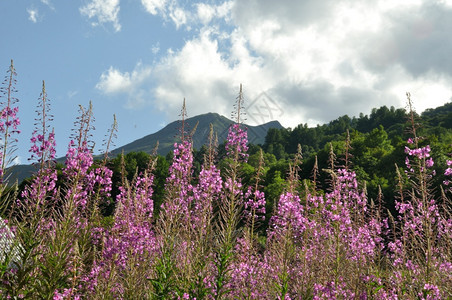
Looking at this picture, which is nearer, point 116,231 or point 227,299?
point 227,299

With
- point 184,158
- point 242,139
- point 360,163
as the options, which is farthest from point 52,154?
point 360,163

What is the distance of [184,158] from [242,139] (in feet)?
5.09

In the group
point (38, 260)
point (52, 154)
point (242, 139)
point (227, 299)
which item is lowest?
point (227, 299)

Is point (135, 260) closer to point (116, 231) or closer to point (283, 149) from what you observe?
point (116, 231)

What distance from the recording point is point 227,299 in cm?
698

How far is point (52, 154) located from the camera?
641 centimetres

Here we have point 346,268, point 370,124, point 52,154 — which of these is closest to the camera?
point 52,154

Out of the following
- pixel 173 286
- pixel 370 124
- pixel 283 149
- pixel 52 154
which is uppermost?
pixel 370 124

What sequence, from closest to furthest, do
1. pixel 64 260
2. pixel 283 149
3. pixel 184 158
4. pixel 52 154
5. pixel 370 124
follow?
pixel 64 260, pixel 52 154, pixel 184 158, pixel 283 149, pixel 370 124

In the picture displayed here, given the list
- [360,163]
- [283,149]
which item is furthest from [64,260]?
[283,149]

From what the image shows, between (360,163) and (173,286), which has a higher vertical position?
(360,163)

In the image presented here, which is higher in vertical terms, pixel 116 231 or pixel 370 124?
pixel 370 124

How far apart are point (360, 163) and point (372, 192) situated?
1265 centimetres

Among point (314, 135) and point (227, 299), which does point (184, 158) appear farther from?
point (314, 135)
